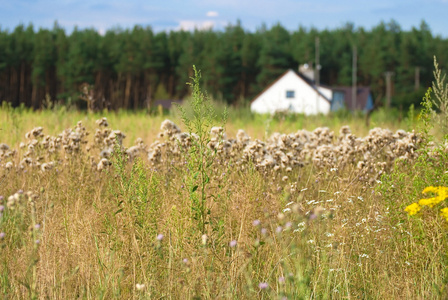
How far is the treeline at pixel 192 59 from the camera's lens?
197 ft

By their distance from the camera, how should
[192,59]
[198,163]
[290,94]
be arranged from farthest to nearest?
[192,59], [290,94], [198,163]

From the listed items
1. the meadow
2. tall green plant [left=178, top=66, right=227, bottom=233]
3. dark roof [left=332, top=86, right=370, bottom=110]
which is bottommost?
the meadow

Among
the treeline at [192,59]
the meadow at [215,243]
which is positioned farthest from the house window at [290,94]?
the meadow at [215,243]

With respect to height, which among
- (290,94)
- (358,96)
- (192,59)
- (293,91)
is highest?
(192,59)

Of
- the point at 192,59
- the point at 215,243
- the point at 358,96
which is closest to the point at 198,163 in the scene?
the point at 215,243

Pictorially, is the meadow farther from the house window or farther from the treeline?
the treeline

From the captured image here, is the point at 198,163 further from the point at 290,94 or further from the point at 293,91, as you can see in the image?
the point at 290,94

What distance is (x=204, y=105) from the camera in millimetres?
3574

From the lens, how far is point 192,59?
67.4 meters

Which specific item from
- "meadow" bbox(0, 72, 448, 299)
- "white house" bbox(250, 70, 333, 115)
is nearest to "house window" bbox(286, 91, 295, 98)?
"white house" bbox(250, 70, 333, 115)

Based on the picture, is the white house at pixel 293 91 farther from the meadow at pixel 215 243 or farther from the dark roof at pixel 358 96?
the meadow at pixel 215 243

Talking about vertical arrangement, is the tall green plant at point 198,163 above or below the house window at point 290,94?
below

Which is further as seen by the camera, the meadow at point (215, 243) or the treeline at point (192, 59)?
the treeline at point (192, 59)

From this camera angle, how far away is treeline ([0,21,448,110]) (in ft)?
197
